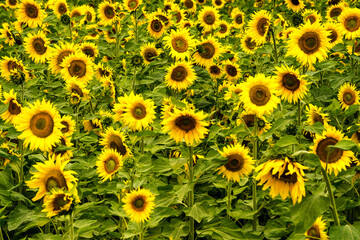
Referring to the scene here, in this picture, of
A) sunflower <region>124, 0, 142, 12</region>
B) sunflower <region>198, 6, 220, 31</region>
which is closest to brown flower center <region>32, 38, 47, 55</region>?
sunflower <region>124, 0, 142, 12</region>

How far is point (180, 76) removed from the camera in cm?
398

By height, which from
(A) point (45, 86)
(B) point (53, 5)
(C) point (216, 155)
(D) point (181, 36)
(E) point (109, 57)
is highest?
(B) point (53, 5)

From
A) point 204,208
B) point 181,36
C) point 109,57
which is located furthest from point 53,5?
point 204,208

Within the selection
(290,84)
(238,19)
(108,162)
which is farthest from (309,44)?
(238,19)

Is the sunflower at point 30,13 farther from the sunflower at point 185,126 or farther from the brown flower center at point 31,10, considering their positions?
the sunflower at point 185,126

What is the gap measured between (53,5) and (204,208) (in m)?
4.44

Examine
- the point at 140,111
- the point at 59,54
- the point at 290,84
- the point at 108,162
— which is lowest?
the point at 108,162

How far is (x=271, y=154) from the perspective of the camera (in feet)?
6.04

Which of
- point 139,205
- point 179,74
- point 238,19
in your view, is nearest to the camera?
point 139,205

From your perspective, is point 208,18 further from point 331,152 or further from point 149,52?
point 331,152

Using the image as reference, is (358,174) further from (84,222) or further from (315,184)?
(84,222)

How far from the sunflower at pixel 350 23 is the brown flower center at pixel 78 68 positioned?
2911mm

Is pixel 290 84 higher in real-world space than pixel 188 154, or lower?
higher

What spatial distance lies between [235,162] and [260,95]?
546 millimetres
